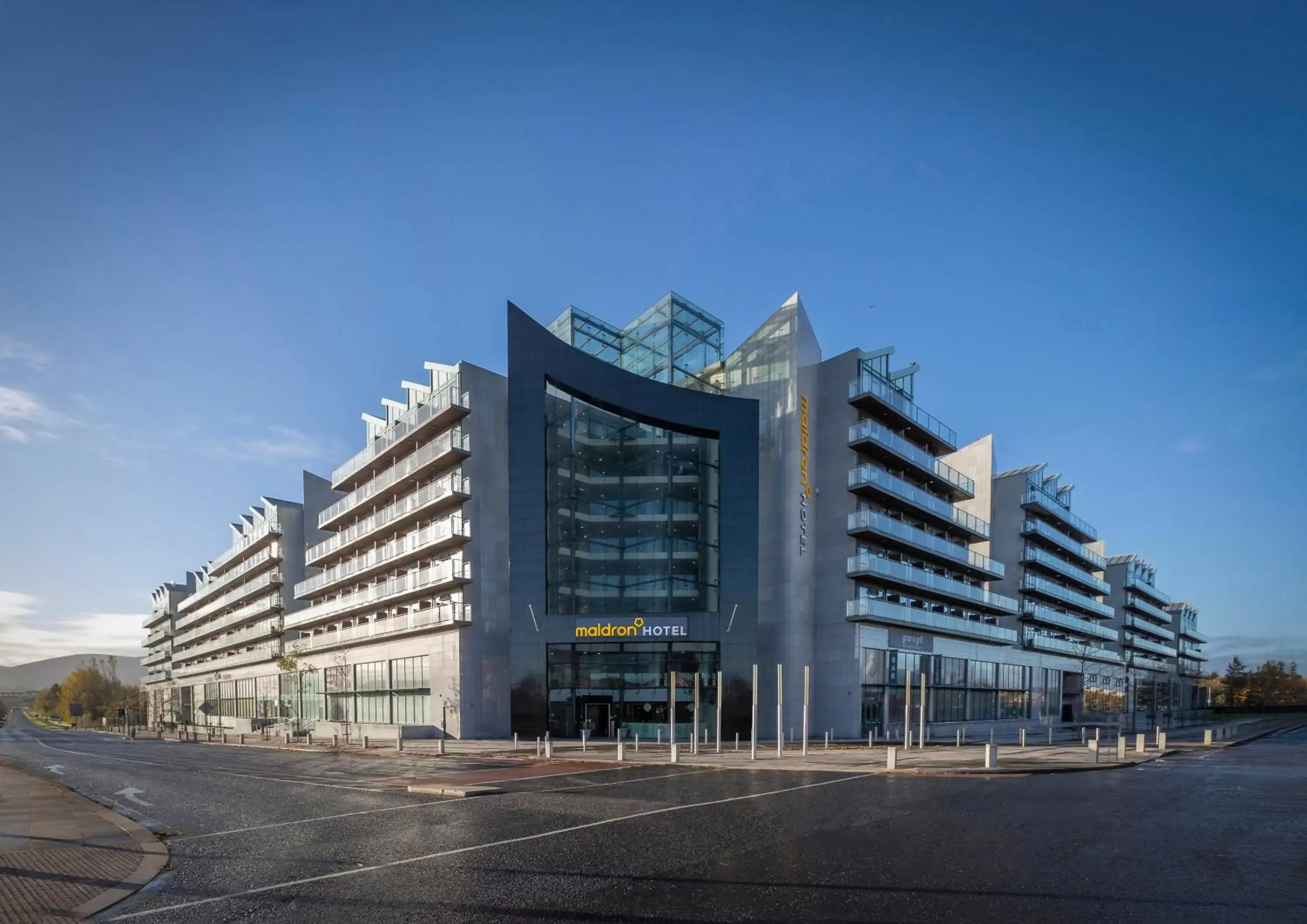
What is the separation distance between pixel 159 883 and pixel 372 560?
58154 mm

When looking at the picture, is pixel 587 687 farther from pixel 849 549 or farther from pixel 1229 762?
pixel 1229 762

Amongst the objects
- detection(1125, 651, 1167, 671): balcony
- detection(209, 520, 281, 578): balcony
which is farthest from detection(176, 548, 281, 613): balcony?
detection(1125, 651, 1167, 671): balcony

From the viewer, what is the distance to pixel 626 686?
172 feet

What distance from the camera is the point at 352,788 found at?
24516mm

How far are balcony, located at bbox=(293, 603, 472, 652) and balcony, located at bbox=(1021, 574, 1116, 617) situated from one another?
189ft

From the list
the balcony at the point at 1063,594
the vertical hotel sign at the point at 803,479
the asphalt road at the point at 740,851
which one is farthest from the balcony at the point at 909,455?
the asphalt road at the point at 740,851

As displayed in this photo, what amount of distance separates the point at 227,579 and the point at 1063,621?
354ft

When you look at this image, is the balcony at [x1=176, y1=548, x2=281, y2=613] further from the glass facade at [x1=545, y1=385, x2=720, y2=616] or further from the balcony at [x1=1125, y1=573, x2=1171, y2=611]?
the balcony at [x1=1125, y1=573, x2=1171, y2=611]

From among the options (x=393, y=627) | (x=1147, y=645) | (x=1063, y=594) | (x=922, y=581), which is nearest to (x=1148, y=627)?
(x=1147, y=645)

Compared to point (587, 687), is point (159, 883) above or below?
above

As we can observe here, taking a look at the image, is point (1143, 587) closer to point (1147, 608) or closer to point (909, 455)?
point (1147, 608)

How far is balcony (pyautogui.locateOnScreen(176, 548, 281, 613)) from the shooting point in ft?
326

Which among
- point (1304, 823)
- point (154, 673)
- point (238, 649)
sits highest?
point (1304, 823)

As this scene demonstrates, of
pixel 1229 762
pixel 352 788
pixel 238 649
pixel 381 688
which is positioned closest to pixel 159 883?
pixel 352 788
